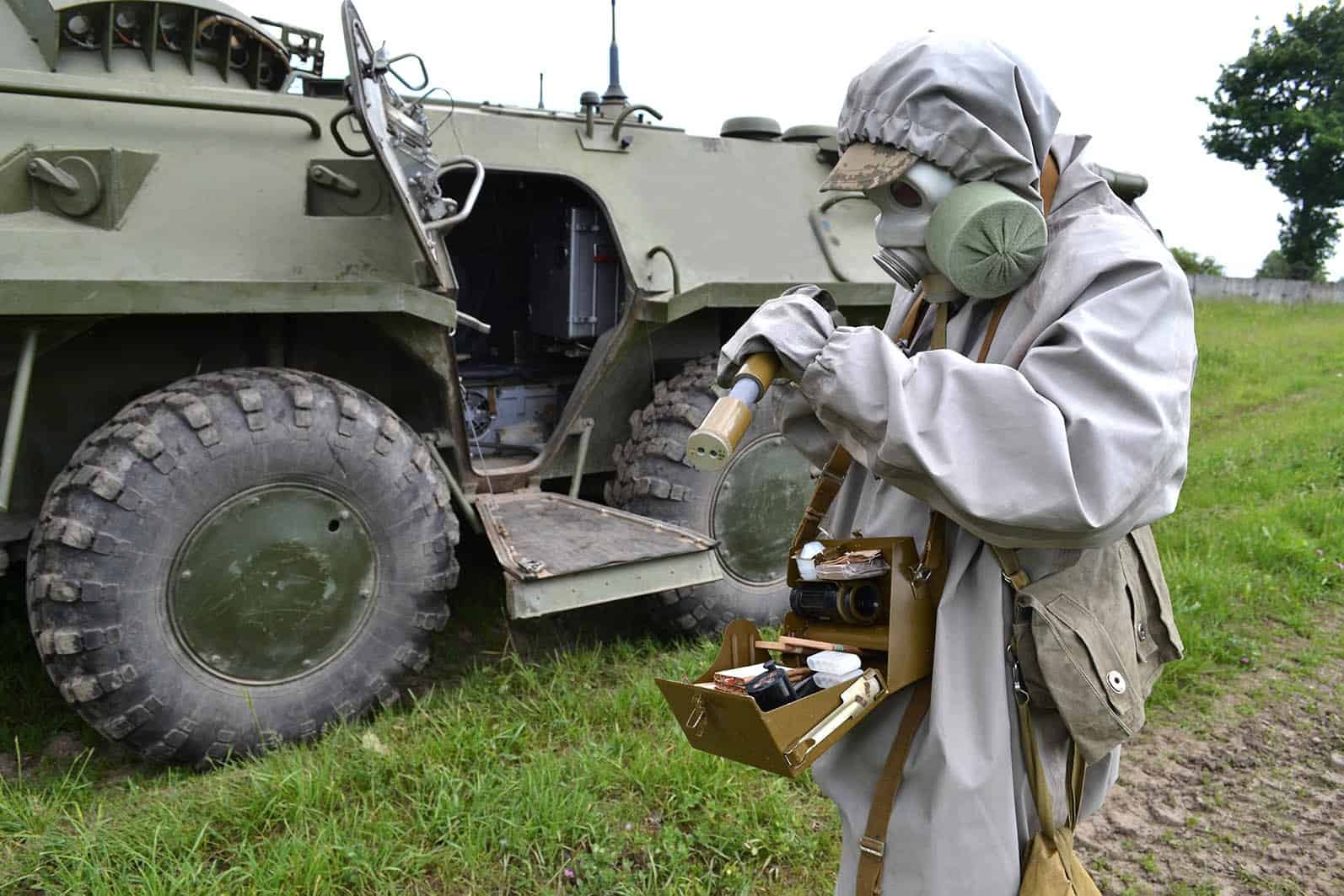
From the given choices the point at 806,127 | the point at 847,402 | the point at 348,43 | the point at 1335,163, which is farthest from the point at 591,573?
the point at 1335,163

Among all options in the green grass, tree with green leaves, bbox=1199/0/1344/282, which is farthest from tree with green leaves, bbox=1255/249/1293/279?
the green grass

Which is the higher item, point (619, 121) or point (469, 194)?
point (619, 121)

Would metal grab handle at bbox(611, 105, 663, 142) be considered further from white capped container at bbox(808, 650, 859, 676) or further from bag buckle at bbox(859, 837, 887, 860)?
bag buckle at bbox(859, 837, 887, 860)

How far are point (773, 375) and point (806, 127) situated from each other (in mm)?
4187

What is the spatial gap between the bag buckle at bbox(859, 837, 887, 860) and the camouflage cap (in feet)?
2.81

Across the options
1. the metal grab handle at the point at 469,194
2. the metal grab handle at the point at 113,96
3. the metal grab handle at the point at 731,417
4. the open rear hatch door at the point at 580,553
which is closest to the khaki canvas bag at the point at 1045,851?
the metal grab handle at the point at 731,417

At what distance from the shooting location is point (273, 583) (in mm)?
3182

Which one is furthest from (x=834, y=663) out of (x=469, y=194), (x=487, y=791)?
(x=469, y=194)

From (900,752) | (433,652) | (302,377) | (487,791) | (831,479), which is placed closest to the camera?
(900,752)

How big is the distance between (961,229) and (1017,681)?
57cm

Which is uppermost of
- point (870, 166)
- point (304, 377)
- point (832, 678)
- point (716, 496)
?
point (870, 166)

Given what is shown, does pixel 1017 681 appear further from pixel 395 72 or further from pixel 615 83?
pixel 615 83

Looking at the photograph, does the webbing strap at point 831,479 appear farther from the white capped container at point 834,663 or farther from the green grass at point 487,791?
the green grass at point 487,791

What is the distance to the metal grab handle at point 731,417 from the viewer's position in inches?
50.2
